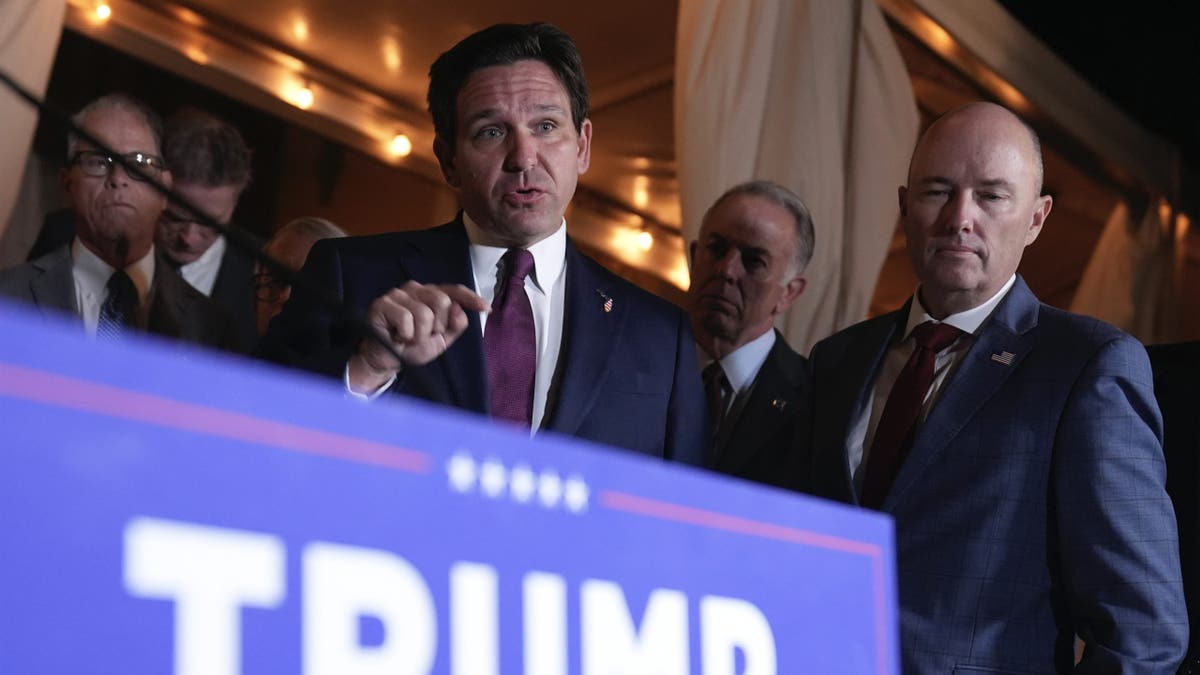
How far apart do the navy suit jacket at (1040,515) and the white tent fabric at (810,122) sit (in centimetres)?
118

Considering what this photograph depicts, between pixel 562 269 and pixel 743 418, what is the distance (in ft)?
1.82

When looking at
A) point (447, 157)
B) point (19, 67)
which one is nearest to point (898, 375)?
point (447, 157)

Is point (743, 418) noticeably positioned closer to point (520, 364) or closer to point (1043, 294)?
point (520, 364)

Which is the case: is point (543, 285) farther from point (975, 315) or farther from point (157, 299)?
point (157, 299)

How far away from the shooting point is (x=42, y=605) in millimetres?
485

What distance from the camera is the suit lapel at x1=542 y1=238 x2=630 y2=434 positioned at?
1435mm

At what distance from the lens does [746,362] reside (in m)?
2.17

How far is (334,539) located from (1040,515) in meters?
1.03

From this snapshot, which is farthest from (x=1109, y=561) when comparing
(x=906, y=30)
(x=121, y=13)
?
(x=121, y=13)

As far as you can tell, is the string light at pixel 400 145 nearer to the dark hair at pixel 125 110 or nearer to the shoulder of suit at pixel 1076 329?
the dark hair at pixel 125 110

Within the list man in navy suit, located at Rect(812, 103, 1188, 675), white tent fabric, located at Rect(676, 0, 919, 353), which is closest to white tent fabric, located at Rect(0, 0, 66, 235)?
white tent fabric, located at Rect(676, 0, 919, 353)

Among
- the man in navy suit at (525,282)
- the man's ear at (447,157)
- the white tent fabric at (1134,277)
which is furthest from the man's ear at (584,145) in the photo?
the white tent fabric at (1134,277)

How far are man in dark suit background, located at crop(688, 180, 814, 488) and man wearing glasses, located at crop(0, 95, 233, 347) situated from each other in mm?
722

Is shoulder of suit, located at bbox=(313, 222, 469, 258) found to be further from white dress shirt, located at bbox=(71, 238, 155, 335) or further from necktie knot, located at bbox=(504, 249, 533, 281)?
white dress shirt, located at bbox=(71, 238, 155, 335)
